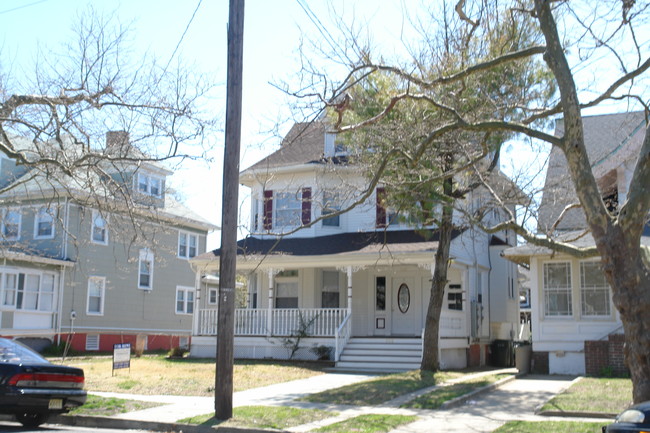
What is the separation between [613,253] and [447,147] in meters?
6.39

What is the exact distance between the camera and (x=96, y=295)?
31.1 meters

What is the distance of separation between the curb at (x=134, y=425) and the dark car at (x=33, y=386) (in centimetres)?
81

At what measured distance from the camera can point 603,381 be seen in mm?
15750

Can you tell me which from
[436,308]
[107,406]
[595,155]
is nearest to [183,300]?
[436,308]

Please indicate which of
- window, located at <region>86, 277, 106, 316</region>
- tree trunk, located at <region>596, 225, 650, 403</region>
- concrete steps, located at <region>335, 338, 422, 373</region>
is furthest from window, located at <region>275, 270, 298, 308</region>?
tree trunk, located at <region>596, 225, 650, 403</region>

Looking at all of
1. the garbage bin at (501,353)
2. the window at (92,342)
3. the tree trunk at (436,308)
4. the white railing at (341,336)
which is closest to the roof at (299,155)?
the white railing at (341,336)

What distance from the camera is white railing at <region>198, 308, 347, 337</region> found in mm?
22922

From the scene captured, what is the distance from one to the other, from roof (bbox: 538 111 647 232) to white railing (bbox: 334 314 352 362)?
705cm

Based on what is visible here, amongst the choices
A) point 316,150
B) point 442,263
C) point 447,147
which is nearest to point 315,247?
point 316,150

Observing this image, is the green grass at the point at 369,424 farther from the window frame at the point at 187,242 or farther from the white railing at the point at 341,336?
the window frame at the point at 187,242

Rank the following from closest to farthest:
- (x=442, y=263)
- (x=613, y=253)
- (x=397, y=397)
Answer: (x=613, y=253), (x=397, y=397), (x=442, y=263)

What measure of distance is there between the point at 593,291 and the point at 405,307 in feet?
23.0

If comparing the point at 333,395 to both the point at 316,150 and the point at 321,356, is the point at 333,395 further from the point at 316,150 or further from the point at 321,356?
the point at 316,150

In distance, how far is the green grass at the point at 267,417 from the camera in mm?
10789
